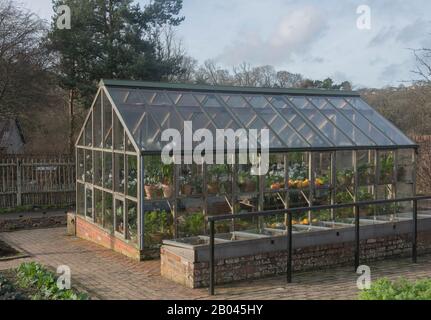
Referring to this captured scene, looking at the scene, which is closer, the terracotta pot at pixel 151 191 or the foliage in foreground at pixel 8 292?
the foliage in foreground at pixel 8 292

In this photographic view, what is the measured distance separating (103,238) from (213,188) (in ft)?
9.23

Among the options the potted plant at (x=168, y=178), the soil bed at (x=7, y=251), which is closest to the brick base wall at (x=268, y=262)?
A: the potted plant at (x=168, y=178)

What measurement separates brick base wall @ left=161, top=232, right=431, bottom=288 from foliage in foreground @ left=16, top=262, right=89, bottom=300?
1564mm

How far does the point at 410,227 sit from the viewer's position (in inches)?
387

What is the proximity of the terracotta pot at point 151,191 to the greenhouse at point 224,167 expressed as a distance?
0.02 metres

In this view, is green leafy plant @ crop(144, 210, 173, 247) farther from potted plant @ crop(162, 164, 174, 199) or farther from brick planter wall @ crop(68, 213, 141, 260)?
potted plant @ crop(162, 164, 174, 199)

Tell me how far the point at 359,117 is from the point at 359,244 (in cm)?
482

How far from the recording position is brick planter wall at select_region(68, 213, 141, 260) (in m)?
9.78

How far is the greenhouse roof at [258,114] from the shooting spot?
34.1 feet

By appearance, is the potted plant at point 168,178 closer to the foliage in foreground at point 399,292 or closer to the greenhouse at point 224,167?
the greenhouse at point 224,167

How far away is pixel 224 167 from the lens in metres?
10.3
